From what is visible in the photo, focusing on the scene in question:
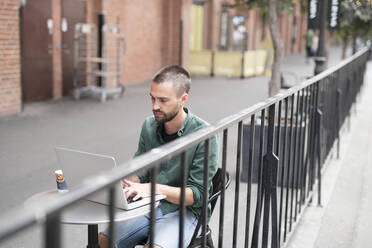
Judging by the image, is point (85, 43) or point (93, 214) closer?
point (93, 214)

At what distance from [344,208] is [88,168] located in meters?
3.37

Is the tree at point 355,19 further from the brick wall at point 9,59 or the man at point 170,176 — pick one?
the man at point 170,176

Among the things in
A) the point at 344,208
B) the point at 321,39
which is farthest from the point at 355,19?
the point at 344,208

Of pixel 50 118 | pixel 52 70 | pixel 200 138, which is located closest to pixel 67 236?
pixel 200 138

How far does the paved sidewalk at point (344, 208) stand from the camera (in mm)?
4262

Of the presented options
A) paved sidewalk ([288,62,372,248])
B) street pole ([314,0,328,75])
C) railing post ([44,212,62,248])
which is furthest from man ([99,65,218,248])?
street pole ([314,0,328,75])

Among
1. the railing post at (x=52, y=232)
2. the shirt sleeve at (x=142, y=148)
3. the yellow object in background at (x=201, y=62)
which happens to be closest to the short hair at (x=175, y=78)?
the shirt sleeve at (x=142, y=148)

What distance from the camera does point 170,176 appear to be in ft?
9.32

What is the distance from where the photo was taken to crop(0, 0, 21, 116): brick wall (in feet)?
31.3

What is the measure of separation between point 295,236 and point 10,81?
731 cm

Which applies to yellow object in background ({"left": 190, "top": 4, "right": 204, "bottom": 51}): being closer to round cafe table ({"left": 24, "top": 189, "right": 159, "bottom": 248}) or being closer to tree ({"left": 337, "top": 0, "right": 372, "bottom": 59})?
tree ({"left": 337, "top": 0, "right": 372, "bottom": 59})

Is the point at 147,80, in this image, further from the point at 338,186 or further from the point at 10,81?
the point at 338,186

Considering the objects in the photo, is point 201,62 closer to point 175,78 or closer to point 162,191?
point 175,78

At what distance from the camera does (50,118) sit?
9742 millimetres
